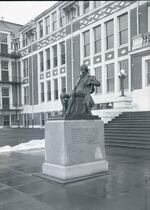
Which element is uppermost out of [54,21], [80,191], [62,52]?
[54,21]

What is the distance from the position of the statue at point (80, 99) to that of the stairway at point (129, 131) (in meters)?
5.67

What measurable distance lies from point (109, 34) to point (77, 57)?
17.4ft

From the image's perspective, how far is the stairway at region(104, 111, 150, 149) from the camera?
12.7 meters

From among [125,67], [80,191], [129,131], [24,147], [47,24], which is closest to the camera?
[80,191]

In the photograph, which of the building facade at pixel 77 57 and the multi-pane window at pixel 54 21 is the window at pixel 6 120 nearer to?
the building facade at pixel 77 57

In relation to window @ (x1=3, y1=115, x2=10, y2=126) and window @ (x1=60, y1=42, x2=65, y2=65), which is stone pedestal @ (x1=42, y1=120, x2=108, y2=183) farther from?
window @ (x1=3, y1=115, x2=10, y2=126)

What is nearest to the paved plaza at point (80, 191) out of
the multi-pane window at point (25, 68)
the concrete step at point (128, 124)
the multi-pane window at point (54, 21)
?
the concrete step at point (128, 124)

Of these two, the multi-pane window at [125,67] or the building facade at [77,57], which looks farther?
the multi-pane window at [125,67]

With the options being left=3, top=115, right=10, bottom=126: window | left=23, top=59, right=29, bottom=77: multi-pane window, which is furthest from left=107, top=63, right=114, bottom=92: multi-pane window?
left=3, top=115, right=10, bottom=126: window

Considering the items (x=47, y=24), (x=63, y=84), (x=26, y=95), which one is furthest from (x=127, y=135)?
(x=26, y=95)

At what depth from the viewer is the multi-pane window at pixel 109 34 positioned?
24828 millimetres

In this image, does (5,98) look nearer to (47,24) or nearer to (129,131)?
(47,24)

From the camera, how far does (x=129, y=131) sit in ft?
46.5

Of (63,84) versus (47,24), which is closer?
(63,84)
